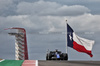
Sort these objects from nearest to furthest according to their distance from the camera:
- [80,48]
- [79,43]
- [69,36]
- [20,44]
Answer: [80,48] → [79,43] → [69,36] → [20,44]

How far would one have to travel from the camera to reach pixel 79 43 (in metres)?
24.4

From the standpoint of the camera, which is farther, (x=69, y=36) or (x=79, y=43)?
(x=69, y=36)

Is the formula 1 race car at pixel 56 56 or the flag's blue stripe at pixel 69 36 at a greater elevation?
the flag's blue stripe at pixel 69 36

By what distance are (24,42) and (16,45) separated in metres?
4.25

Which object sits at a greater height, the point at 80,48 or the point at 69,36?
the point at 69,36

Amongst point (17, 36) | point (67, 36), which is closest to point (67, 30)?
point (67, 36)

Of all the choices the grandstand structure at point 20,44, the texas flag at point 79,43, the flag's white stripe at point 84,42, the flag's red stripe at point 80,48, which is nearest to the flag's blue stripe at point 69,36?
the texas flag at point 79,43

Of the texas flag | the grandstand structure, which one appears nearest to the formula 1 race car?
the texas flag

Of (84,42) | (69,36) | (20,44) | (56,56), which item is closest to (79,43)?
(84,42)

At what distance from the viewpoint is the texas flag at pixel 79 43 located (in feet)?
78.3

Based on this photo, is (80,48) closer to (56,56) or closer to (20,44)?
(56,56)

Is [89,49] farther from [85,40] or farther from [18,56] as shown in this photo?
[18,56]

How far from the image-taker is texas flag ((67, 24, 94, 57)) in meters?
23.9

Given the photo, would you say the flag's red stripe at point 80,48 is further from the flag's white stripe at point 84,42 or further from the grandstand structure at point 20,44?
the grandstand structure at point 20,44
